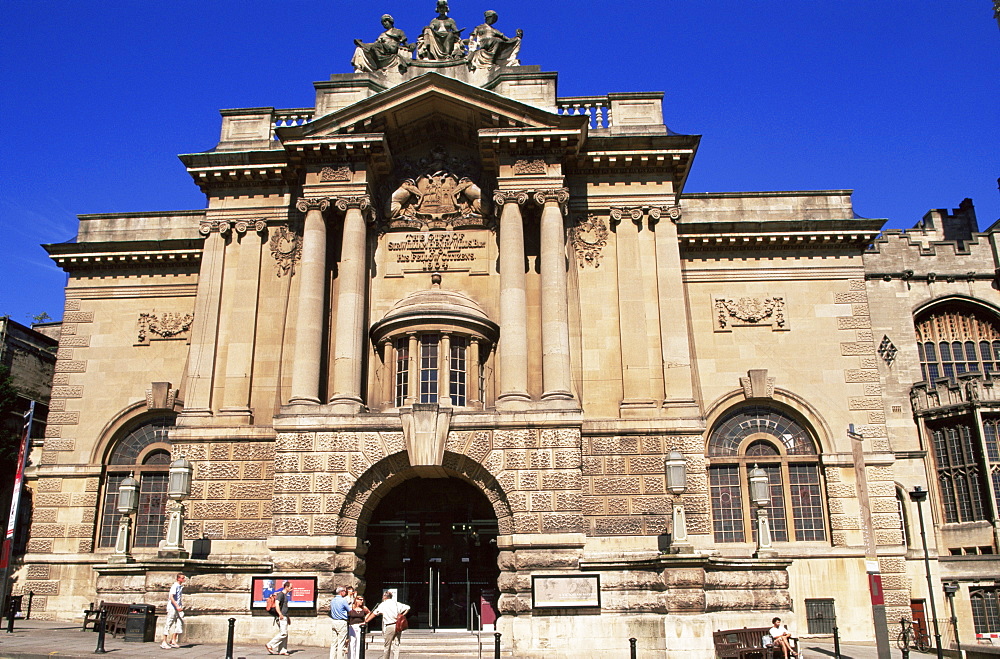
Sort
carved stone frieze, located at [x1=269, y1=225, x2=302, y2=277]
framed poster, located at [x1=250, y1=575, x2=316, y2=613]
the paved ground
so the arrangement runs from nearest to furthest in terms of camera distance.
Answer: the paved ground < framed poster, located at [x1=250, y1=575, x2=316, y2=613] < carved stone frieze, located at [x1=269, y1=225, x2=302, y2=277]

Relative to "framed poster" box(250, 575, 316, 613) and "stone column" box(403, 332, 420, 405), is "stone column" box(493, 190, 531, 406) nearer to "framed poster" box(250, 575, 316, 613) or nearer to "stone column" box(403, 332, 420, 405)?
"stone column" box(403, 332, 420, 405)

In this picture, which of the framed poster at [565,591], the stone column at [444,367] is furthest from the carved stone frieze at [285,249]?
the framed poster at [565,591]

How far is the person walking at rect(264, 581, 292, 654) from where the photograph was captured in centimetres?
2062

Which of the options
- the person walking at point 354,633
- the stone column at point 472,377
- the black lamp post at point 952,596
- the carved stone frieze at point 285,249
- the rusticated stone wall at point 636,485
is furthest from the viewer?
the black lamp post at point 952,596

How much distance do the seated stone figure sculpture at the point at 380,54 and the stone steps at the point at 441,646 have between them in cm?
1862

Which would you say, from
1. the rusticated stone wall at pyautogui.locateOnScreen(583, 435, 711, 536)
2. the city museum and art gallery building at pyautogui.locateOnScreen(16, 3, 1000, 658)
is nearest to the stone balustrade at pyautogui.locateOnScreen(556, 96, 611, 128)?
the city museum and art gallery building at pyautogui.locateOnScreen(16, 3, 1000, 658)

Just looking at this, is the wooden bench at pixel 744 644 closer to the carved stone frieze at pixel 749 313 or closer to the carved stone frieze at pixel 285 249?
the carved stone frieze at pixel 749 313

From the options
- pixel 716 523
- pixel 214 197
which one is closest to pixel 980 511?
pixel 716 523

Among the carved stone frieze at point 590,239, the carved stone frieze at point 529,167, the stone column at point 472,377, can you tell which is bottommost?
the stone column at point 472,377

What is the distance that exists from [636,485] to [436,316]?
7.87 meters

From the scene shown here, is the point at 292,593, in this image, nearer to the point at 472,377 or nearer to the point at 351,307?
the point at 472,377

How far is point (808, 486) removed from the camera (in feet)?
96.8

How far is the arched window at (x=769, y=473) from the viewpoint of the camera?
29172mm

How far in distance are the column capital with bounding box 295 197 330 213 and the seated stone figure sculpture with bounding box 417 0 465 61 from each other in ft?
21.5
